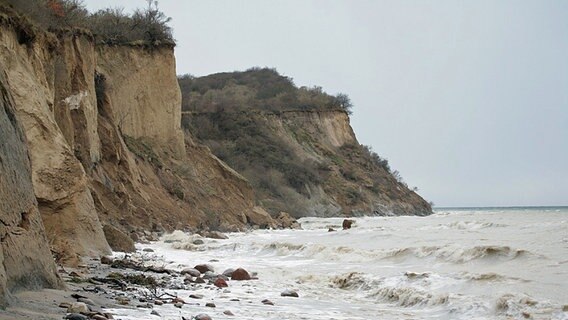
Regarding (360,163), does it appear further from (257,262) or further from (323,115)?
(257,262)

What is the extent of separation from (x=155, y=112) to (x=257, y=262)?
1736 centimetres

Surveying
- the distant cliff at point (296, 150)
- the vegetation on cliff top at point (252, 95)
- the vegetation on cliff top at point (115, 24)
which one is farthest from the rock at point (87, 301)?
the vegetation on cliff top at point (252, 95)

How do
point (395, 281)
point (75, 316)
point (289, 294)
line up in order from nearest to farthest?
point (75, 316) < point (289, 294) < point (395, 281)

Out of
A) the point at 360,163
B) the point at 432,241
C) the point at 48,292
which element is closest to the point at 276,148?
the point at 360,163

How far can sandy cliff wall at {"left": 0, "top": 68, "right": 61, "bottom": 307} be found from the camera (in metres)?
6.78

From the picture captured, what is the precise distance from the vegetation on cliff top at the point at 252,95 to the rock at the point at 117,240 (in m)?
36.2

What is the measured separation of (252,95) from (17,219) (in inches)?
2258

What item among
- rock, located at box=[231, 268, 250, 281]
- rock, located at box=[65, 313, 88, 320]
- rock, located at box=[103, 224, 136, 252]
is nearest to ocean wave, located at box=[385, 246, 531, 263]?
rock, located at box=[231, 268, 250, 281]

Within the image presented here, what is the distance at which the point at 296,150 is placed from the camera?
5494cm

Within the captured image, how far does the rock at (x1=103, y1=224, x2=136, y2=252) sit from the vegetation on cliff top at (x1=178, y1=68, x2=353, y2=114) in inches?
1427

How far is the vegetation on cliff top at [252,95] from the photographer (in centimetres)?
5625

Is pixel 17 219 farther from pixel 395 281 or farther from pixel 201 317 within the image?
pixel 395 281

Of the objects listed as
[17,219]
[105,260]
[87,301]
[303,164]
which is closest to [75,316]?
[87,301]

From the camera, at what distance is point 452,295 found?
10.4 metres
